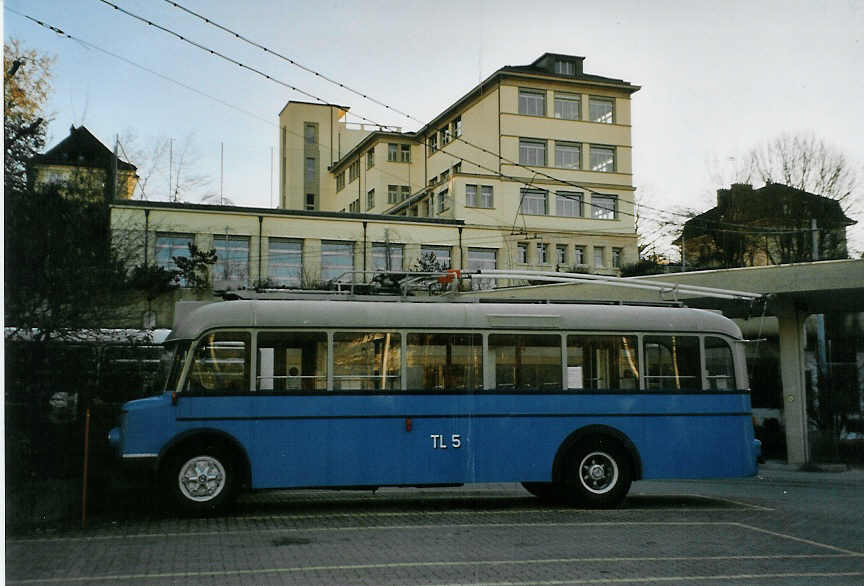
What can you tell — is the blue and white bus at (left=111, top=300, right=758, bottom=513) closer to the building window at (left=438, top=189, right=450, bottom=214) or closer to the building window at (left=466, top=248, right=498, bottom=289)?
the building window at (left=438, top=189, right=450, bottom=214)

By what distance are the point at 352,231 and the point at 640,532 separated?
27.6 m

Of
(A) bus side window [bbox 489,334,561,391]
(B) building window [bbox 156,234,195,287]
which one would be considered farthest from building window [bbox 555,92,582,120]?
(A) bus side window [bbox 489,334,561,391]

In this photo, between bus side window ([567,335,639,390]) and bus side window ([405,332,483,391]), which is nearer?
bus side window ([405,332,483,391])

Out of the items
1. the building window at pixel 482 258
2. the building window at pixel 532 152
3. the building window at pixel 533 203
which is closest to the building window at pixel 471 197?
the building window at pixel 533 203

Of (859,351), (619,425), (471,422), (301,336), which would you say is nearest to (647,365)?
(619,425)

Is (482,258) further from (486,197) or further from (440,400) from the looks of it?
(440,400)

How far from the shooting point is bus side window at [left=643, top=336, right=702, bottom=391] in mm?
14078

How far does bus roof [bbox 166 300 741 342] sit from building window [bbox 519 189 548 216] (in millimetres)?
16705

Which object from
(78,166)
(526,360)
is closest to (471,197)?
(78,166)

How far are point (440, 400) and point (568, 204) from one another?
17.7 metres

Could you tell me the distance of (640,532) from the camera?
1127cm

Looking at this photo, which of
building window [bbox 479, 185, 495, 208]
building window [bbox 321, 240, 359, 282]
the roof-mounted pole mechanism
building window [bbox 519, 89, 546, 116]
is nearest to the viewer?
the roof-mounted pole mechanism

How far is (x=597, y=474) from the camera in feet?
44.8

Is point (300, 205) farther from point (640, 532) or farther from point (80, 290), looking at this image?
point (640, 532)
